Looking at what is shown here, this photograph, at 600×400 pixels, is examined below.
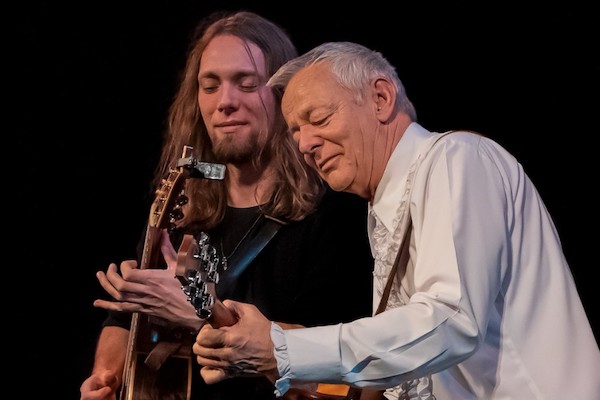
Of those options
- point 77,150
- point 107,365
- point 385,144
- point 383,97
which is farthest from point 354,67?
point 77,150

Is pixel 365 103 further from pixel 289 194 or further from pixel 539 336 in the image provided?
pixel 289 194

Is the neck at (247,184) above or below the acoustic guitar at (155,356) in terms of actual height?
above

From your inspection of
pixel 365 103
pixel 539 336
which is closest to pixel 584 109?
pixel 365 103

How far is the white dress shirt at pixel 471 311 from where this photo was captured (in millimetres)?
1971

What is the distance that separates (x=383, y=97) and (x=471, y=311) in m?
0.72

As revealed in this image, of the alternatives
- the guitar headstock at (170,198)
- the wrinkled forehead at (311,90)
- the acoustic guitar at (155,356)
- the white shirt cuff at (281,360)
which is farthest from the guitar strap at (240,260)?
the white shirt cuff at (281,360)

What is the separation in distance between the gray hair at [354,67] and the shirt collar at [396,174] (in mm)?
111

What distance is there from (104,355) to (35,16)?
5.34 feet

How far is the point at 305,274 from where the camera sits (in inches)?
125

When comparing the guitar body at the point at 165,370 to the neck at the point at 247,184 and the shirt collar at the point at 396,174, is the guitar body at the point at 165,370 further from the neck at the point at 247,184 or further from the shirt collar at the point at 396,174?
the shirt collar at the point at 396,174

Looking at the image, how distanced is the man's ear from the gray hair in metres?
0.02

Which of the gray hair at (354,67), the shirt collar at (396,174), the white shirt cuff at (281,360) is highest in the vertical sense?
the gray hair at (354,67)

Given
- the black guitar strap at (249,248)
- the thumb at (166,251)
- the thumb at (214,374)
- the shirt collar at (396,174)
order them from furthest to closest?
the black guitar strap at (249,248), the thumb at (166,251), the shirt collar at (396,174), the thumb at (214,374)

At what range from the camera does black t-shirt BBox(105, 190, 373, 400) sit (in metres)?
3.09
